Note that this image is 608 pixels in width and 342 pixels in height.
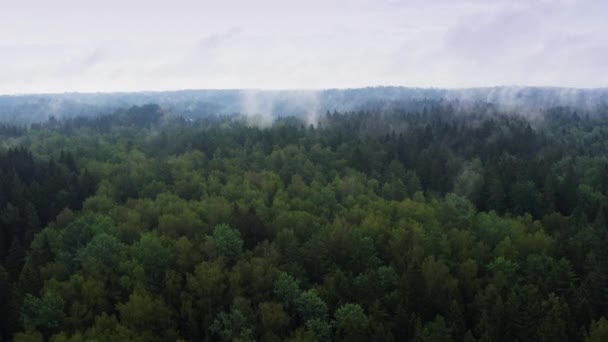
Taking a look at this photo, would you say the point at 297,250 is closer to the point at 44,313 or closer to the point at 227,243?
the point at 227,243

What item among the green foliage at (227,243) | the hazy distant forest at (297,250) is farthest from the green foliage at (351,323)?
the green foliage at (227,243)

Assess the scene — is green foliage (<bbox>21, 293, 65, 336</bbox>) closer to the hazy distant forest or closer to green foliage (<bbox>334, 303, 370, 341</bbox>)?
the hazy distant forest

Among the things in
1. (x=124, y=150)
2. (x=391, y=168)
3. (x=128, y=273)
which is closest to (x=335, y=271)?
(x=128, y=273)

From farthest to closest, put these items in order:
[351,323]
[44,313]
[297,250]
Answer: [297,250] < [44,313] < [351,323]

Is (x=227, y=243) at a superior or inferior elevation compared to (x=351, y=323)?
superior

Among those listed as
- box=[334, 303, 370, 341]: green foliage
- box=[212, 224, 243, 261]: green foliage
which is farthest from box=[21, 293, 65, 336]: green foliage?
box=[334, 303, 370, 341]: green foliage

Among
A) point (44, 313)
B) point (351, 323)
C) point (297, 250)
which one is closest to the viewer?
point (351, 323)

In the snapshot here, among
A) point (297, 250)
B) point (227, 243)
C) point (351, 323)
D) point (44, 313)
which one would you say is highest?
point (227, 243)

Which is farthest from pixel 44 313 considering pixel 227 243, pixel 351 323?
pixel 351 323

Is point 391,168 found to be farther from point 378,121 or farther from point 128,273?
point 378,121

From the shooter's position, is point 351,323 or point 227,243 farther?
point 227,243
